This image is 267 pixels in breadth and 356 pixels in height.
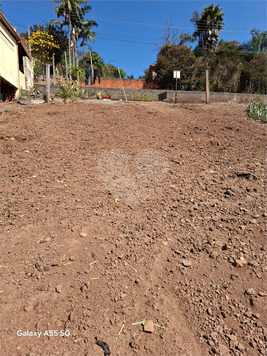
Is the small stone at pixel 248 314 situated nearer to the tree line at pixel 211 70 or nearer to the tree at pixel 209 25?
the tree line at pixel 211 70

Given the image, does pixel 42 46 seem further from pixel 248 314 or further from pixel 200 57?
pixel 248 314

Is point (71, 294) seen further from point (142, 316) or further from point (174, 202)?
point (174, 202)

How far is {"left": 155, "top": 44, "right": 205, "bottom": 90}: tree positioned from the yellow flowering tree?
8845 millimetres

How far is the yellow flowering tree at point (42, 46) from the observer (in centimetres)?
1738

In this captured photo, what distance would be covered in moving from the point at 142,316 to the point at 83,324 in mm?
387

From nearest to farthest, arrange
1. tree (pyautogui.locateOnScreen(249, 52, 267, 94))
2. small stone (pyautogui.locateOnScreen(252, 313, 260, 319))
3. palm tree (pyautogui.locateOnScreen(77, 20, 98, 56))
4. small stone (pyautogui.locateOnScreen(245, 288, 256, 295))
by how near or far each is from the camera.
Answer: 1. small stone (pyautogui.locateOnScreen(252, 313, 260, 319))
2. small stone (pyautogui.locateOnScreen(245, 288, 256, 295))
3. tree (pyautogui.locateOnScreen(249, 52, 267, 94))
4. palm tree (pyautogui.locateOnScreen(77, 20, 98, 56))

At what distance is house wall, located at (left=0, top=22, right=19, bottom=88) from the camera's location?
25.4ft

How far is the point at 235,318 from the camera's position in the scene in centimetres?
161

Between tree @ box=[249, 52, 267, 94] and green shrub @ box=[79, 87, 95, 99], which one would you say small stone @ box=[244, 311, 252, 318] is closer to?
green shrub @ box=[79, 87, 95, 99]

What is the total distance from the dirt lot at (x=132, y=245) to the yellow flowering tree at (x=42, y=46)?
16640mm

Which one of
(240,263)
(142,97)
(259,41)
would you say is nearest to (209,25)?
(259,41)

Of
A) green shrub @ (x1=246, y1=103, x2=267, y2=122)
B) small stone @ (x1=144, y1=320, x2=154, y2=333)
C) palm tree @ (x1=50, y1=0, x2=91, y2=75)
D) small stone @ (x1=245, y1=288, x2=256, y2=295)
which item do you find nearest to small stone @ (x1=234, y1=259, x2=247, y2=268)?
small stone @ (x1=245, y1=288, x2=256, y2=295)

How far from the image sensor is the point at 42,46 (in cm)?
1766

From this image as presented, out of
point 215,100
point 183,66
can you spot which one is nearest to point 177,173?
point 215,100
